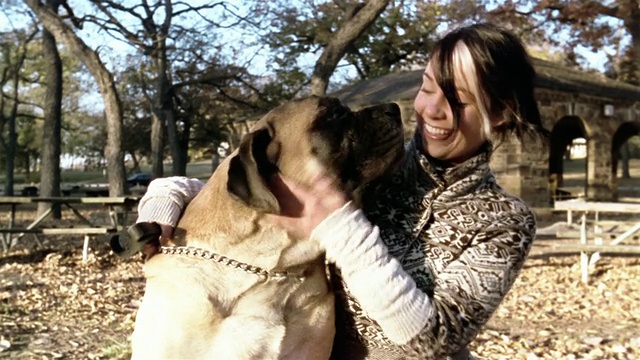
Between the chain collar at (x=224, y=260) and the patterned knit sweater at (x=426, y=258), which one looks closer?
the patterned knit sweater at (x=426, y=258)

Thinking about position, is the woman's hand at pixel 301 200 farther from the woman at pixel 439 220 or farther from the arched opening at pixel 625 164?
the arched opening at pixel 625 164

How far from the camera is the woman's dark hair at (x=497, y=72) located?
187 centimetres

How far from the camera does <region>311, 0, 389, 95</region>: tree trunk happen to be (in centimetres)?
951

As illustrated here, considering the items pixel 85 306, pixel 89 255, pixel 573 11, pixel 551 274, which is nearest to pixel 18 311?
pixel 85 306

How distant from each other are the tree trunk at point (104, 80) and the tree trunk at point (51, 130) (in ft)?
11.6

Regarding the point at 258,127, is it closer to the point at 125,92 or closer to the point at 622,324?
the point at 622,324

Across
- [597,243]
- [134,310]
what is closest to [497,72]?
[134,310]

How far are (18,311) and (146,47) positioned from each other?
8.38 metres

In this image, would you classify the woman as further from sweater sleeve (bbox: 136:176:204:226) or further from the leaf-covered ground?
the leaf-covered ground

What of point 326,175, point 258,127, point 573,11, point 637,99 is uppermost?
point 573,11

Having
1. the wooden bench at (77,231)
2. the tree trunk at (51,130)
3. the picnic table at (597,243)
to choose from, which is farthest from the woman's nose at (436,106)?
the tree trunk at (51,130)

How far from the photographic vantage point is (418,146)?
6.64 ft

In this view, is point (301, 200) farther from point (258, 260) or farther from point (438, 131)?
point (438, 131)

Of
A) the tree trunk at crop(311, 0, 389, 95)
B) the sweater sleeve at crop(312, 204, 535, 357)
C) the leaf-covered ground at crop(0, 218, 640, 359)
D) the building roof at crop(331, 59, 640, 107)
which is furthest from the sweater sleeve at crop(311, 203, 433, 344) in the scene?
the building roof at crop(331, 59, 640, 107)
